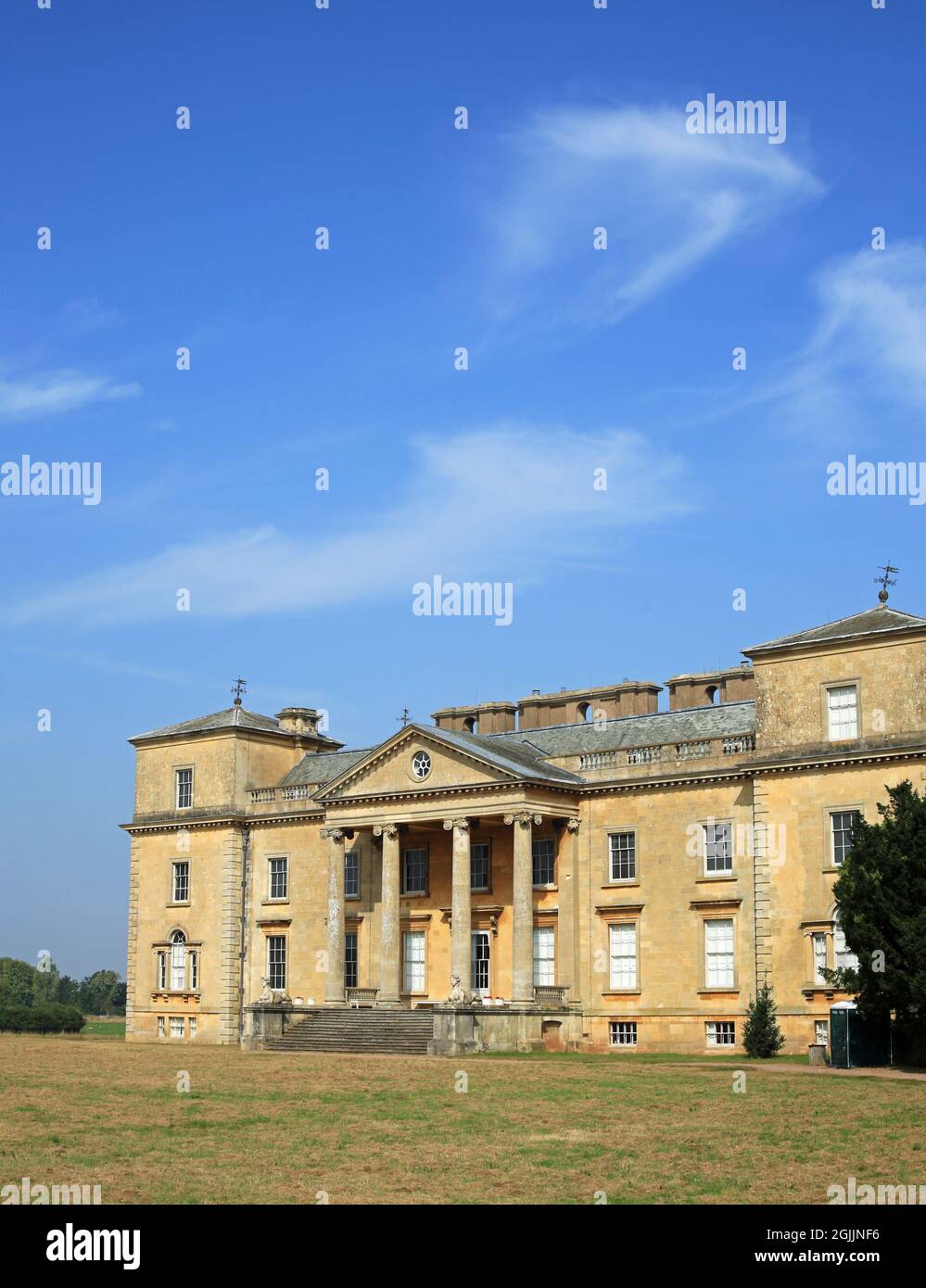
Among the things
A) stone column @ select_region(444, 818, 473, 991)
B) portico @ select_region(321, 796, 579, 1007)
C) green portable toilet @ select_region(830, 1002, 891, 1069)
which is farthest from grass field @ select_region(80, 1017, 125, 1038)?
green portable toilet @ select_region(830, 1002, 891, 1069)

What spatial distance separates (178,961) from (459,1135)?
41.4m

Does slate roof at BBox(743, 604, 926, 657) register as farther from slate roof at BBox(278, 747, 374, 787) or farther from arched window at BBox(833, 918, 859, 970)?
slate roof at BBox(278, 747, 374, 787)

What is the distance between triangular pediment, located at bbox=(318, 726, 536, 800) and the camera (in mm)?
49031

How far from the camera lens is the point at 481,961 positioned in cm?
5175

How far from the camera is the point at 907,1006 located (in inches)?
1378

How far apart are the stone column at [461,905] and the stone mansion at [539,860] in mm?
77

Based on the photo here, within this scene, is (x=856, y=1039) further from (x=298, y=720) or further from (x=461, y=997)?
(x=298, y=720)

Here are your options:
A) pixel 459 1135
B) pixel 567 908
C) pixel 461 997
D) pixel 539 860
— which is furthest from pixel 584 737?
pixel 459 1135

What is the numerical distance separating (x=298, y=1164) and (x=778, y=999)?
92.4 feet

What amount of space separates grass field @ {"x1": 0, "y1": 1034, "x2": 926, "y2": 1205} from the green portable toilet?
1655 mm

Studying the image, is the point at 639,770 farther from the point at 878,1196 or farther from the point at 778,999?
the point at 878,1196

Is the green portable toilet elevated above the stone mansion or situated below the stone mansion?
below
